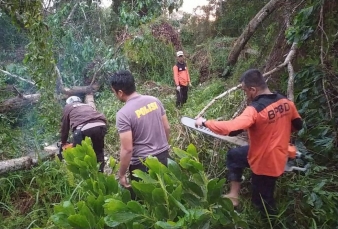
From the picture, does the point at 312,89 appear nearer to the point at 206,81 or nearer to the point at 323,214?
the point at 323,214

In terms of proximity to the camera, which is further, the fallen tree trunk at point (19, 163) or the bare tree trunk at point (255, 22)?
the bare tree trunk at point (255, 22)

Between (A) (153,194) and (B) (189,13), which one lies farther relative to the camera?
(B) (189,13)

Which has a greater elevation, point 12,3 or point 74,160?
point 12,3

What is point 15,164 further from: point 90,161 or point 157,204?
point 157,204

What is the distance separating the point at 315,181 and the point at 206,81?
6577mm

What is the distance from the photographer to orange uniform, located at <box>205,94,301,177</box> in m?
2.80

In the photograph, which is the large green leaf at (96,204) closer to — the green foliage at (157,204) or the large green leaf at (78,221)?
the green foliage at (157,204)

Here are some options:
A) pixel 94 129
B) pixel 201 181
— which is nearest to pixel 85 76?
pixel 94 129

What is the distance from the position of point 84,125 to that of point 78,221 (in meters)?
2.79

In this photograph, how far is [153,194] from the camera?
173cm

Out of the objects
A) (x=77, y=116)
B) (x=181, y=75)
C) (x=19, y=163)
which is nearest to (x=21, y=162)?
(x=19, y=163)

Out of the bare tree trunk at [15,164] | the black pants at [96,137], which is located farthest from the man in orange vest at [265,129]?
the bare tree trunk at [15,164]

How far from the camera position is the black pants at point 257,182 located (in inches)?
119

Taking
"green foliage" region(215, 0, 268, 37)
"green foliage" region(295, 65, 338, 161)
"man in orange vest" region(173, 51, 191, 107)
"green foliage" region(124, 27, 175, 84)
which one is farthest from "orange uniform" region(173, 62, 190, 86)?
"green foliage" region(295, 65, 338, 161)
